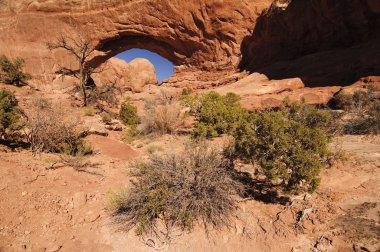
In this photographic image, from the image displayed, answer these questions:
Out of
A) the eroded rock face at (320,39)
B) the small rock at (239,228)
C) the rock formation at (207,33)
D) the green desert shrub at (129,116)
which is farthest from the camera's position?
the rock formation at (207,33)

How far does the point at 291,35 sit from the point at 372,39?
489 centimetres

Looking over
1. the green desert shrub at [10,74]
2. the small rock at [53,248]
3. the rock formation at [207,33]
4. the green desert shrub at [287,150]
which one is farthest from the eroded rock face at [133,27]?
the small rock at [53,248]

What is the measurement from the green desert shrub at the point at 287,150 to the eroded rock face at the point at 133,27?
16.4 m

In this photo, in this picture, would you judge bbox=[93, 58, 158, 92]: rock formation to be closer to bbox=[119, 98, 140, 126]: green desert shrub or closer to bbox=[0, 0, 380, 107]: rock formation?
bbox=[0, 0, 380, 107]: rock formation

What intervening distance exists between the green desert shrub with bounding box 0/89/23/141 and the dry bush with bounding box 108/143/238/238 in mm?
3277

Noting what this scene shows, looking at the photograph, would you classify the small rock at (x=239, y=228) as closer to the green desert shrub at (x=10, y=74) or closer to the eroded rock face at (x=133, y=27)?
the eroded rock face at (x=133, y=27)

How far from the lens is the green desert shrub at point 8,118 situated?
5.15 meters

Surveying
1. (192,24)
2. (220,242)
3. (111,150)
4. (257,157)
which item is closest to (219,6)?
(192,24)

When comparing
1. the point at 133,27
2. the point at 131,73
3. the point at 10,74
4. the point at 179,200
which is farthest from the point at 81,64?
the point at 131,73

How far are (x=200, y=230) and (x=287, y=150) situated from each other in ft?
5.78

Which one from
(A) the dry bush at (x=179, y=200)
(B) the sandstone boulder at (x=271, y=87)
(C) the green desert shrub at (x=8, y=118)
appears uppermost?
(B) the sandstone boulder at (x=271, y=87)

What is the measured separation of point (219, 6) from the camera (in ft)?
59.2

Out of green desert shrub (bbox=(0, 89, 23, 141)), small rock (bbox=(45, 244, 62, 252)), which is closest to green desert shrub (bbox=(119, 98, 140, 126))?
green desert shrub (bbox=(0, 89, 23, 141))

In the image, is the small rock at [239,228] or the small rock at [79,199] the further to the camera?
the small rock at [79,199]
